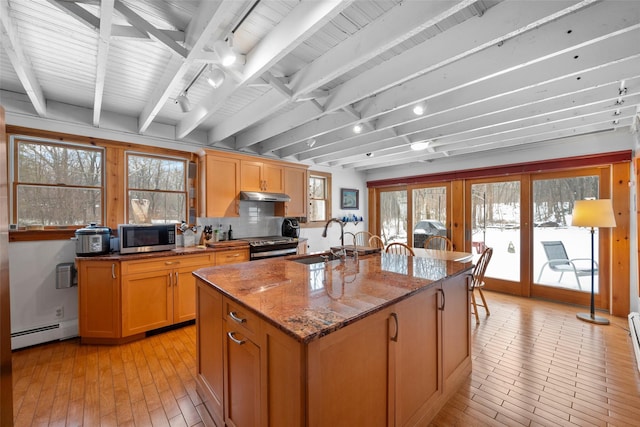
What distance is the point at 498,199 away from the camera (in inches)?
180

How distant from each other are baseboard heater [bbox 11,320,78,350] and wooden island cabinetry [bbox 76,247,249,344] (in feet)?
1.03

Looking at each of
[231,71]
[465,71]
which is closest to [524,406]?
[465,71]

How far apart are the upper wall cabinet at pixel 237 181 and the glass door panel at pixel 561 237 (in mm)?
3895

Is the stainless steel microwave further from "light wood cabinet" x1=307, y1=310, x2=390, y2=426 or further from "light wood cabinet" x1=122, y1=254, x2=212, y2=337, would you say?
"light wood cabinet" x1=307, y1=310, x2=390, y2=426

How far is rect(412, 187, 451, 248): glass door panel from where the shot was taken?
5.23 meters

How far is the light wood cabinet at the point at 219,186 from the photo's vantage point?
366cm

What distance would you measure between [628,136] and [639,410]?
332 cm

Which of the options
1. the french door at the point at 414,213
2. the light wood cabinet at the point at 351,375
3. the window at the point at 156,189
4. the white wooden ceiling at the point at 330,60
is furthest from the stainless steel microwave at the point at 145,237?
the french door at the point at 414,213

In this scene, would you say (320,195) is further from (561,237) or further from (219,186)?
(561,237)

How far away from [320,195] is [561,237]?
408 cm

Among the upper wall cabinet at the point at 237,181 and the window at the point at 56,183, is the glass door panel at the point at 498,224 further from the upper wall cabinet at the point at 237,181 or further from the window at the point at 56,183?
the window at the point at 56,183

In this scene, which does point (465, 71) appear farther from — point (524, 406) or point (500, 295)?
point (500, 295)

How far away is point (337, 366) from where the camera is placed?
114 cm

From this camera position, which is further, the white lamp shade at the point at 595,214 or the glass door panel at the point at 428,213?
the glass door panel at the point at 428,213
